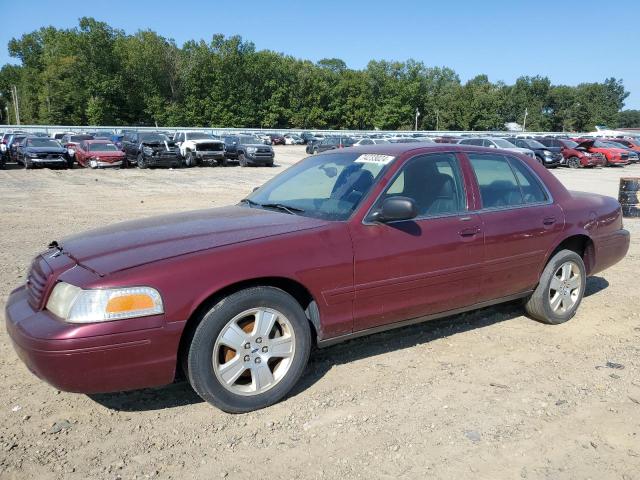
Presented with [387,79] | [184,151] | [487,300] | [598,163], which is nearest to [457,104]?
[387,79]

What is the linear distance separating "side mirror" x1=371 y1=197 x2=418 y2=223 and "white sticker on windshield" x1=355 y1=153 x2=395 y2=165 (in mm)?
508

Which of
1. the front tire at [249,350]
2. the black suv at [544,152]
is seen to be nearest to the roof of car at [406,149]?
the front tire at [249,350]

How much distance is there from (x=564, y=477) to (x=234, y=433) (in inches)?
70.0

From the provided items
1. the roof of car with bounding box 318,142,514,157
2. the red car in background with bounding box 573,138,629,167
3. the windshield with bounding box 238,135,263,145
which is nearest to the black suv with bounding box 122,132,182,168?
the windshield with bounding box 238,135,263,145

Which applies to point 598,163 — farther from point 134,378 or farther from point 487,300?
point 134,378

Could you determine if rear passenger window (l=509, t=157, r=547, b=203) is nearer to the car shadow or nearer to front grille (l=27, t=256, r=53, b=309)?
the car shadow

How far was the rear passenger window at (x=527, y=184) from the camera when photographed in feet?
15.6

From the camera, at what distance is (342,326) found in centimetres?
362

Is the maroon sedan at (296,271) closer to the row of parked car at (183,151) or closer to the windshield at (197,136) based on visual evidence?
the row of parked car at (183,151)

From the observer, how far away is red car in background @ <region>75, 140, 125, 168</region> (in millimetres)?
25297

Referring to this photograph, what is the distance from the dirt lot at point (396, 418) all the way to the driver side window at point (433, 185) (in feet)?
3.81

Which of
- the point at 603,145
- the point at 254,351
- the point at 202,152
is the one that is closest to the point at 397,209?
the point at 254,351

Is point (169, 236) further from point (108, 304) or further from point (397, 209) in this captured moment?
point (397, 209)

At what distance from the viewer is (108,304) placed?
2883mm
